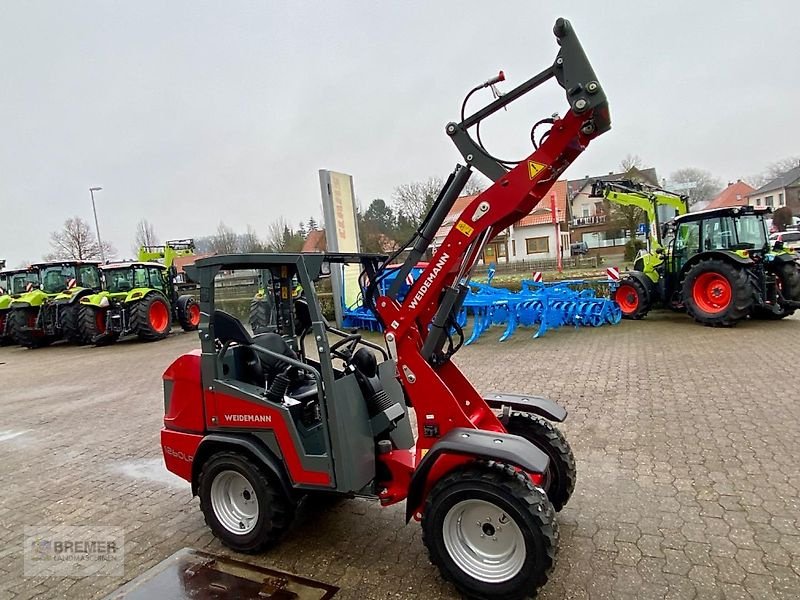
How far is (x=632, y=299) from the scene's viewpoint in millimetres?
11648

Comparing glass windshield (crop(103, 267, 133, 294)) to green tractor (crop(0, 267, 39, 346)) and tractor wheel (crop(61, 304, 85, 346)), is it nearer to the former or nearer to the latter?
tractor wheel (crop(61, 304, 85, 346))

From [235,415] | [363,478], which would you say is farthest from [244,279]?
[363,478]

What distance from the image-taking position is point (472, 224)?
3.16m

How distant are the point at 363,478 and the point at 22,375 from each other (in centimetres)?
1090

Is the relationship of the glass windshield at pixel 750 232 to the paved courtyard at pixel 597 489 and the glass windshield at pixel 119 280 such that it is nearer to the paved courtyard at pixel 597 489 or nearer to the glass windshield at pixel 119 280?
the paved courtyard at pixel 597 489

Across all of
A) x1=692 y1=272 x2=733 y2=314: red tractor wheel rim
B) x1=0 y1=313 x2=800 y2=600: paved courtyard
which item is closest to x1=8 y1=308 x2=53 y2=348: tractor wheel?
x1=0 y1=313 x2=800 y2=600: paved courtyard

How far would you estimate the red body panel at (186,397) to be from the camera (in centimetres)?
359

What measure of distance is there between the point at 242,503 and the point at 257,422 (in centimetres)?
66

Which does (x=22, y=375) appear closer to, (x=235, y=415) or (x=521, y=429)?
(x=235, y=415)

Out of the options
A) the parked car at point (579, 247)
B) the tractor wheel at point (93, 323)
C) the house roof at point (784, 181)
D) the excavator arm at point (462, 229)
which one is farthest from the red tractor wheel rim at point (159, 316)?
the house roof at point (784, 181)

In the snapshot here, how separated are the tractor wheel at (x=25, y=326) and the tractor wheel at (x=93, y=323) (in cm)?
183

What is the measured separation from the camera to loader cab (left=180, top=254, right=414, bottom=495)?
314cm

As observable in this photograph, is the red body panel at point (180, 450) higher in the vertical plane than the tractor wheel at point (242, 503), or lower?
higher

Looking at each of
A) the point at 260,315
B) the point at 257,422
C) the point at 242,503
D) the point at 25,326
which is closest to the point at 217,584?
the point at 242,503
